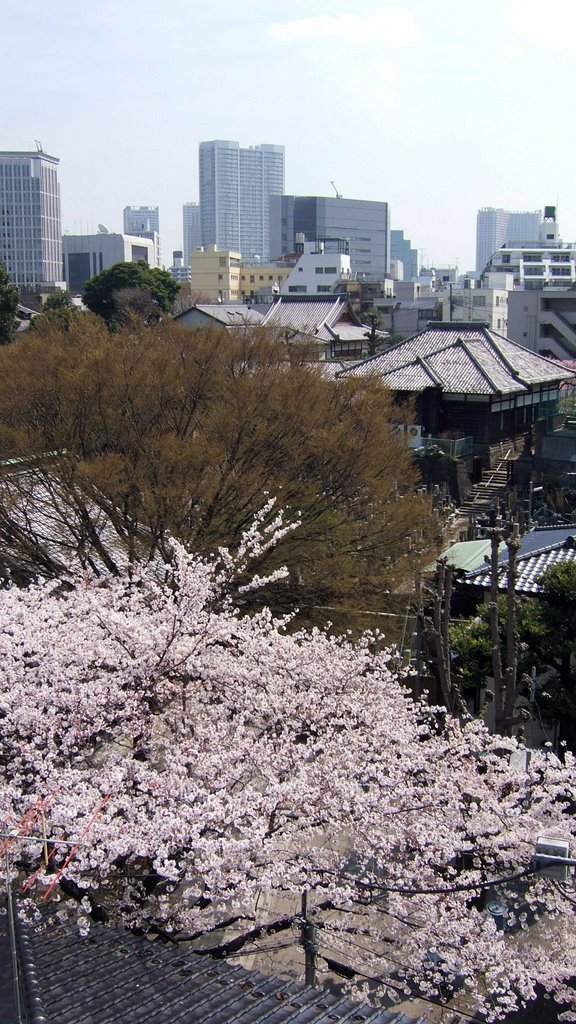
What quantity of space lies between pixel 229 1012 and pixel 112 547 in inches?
377

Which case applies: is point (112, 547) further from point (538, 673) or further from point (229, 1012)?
point (229, 1012)

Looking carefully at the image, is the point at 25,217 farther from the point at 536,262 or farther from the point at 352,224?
the point at 536,262

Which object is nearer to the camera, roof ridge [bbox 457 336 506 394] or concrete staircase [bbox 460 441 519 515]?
concrete staircase [bbox 460 441 519 515]

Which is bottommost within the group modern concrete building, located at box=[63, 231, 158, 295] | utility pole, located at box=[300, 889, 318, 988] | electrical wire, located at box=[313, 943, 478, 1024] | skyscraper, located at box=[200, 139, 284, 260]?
electrical wire, located at box=[313, 943, 478, 1024]

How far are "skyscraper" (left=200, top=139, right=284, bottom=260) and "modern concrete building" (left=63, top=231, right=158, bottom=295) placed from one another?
244ft

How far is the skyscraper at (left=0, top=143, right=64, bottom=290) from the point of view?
113125 mm

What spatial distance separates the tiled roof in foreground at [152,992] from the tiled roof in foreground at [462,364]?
22603mm

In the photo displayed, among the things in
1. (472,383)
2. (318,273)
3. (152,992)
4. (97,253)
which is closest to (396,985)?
(152,992)

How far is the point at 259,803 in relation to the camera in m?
6.94

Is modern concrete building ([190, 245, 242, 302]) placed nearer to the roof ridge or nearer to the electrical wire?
the roof ridge

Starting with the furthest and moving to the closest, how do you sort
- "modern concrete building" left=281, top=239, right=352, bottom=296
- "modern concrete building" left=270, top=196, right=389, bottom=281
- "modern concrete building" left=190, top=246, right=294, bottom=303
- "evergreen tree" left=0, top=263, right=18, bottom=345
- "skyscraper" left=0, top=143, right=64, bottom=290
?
1. "modern concrete building" left=270, top=196, right=389, bottom=281
2. "skyscraper" left=0, top=143, right=64, bottom=290
3. "modern concrete building" left=190, top=246, right=294, bottom=303
4. "modern concrete building" left=281, top=239, right=352, bottom=296
5. "evergreen tree" left=0, top=263, right=18, bottom=345

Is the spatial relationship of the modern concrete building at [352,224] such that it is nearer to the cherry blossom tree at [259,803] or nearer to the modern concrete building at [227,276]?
the modern concrete building at [227,276]

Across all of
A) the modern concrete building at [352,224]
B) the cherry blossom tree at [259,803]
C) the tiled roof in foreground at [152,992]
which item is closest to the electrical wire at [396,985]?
the cherry blossom tree at [259,803]

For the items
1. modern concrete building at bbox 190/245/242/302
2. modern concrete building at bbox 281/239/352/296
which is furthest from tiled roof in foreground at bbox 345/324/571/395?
modern concrete building at bbox 190/245/242/302
